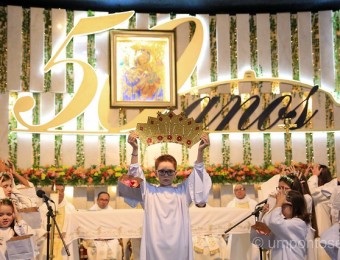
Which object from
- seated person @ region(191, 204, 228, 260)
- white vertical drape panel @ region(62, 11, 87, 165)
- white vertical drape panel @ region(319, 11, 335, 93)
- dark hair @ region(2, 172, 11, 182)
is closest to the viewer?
dark hair @ region(2, 172, 11, 182)

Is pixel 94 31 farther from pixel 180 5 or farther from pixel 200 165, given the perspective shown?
pixel 200 165

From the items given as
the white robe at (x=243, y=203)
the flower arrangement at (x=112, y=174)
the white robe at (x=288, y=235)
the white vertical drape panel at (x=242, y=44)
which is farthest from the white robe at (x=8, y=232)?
the white vertical drape panel at (x=242, y=44)

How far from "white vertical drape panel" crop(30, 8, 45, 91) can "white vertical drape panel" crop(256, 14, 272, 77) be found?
4443mm

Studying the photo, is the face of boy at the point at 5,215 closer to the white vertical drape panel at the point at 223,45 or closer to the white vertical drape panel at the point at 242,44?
the white vertical drape panel at the point at 223,45

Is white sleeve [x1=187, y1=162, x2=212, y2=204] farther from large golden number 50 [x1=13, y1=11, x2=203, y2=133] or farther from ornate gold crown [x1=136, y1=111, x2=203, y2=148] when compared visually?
large golden number 50 [x1=13, y1=11, x2=203, y2=133]

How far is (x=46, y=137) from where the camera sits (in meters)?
12.1

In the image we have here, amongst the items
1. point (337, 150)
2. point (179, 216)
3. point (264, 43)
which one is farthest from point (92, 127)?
point (179, 216)

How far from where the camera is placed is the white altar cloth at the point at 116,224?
879cm

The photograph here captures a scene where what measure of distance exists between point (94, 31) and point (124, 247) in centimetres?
439

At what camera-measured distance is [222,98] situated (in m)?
12.6

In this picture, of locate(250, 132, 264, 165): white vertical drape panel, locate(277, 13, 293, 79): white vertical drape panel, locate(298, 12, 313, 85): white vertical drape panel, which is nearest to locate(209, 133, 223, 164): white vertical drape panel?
locate(250, 132, 264, 165): white vertical drape panel

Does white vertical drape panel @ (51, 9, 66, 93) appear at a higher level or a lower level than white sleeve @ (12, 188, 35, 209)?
higher

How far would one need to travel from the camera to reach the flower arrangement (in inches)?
448

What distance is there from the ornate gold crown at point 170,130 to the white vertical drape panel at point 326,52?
723 centimetres
